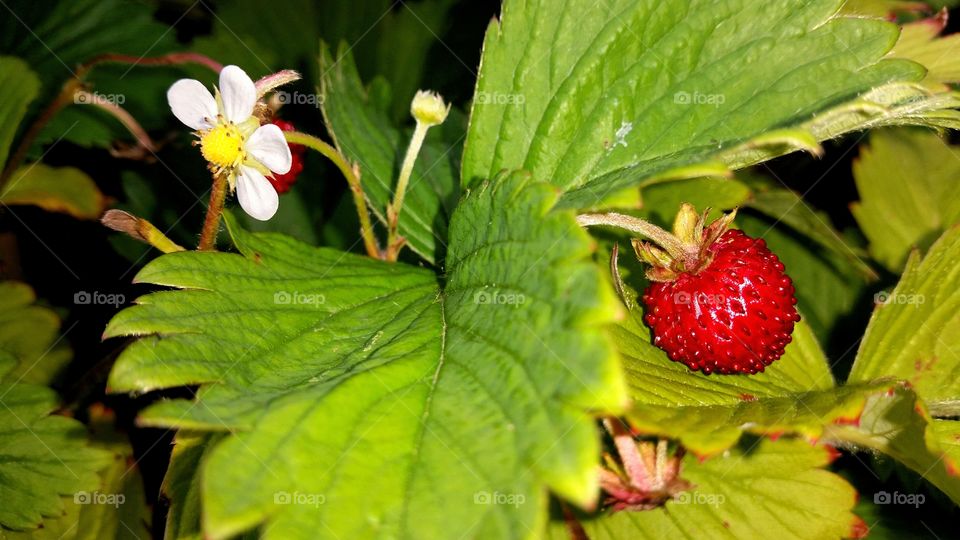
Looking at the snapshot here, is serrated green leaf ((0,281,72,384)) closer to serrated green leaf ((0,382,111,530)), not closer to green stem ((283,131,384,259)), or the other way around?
serrated green leaf ((0,382,111,530))

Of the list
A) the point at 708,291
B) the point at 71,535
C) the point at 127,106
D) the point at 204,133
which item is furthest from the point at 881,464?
the point at 127,106

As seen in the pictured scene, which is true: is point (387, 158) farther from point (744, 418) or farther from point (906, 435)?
point (906, 435)

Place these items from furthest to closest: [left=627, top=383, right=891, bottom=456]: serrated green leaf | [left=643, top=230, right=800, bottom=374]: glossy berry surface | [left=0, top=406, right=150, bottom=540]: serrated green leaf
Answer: [left=0, top=406, right=150, bottom=540]: serrated green leaf < [left=643, top=230, right=800, bottom=374]: glossy berry surface < [left=627, top=383, right=891, bottom=456]: serrated green leaf

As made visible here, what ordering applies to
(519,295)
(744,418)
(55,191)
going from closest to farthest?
(519,295) → (744,418) → (55,191)

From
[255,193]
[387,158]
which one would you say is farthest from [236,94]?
[387,158]

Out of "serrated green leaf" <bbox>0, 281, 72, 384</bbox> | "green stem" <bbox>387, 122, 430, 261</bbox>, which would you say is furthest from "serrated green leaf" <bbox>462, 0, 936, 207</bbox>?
"serrated green leaf" <bbox>0, 281, 72, 384</bbox>

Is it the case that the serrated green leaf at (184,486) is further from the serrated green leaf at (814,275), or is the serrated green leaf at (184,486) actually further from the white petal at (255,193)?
the serrated green leaf at (814,275)
